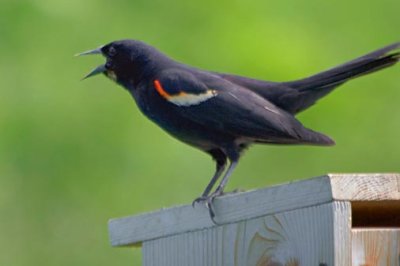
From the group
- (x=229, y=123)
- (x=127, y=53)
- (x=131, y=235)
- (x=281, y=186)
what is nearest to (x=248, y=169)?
(x=127, y=53)

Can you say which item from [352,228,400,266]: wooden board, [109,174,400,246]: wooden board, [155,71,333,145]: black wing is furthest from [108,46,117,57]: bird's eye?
[352,228,400,266]: wooden board

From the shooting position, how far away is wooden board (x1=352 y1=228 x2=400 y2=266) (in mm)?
4402

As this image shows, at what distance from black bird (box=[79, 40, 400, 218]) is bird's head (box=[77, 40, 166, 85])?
50 mm

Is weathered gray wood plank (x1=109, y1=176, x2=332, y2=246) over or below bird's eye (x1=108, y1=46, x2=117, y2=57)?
below

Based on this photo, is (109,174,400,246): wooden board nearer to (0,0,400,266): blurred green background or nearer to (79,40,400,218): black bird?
(79,40,400,218): black bird

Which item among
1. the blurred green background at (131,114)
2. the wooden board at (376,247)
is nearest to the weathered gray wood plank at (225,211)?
the wooden board at (376,247)

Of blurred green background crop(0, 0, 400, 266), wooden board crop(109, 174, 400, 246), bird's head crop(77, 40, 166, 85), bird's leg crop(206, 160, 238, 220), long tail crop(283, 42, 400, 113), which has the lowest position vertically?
wooden board crop(109, 174, 400, 246)

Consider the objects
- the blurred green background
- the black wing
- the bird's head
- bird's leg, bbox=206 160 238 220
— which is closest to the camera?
bird's leg, bbox=206 160 238 220

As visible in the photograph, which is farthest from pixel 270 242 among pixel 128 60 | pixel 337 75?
pixel 128 60

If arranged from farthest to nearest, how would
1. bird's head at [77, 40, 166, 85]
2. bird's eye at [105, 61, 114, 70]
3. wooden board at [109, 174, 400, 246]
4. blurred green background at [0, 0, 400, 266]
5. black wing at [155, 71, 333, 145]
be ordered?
blurred green background at [0, 0, 400, 266]
bird's eye at [105, 61, 114, 70]
bird's head at [77, 40, 166, 85]
black wing at [155, 71, 333, 145]
wooden board at [109, 174, 400, 246]

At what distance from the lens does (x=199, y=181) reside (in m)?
8.69

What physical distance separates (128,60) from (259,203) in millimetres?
1812

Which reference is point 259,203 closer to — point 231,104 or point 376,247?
point 376,247

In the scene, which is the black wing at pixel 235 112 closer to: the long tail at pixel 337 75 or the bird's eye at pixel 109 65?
the long tail at pixel 337 75
